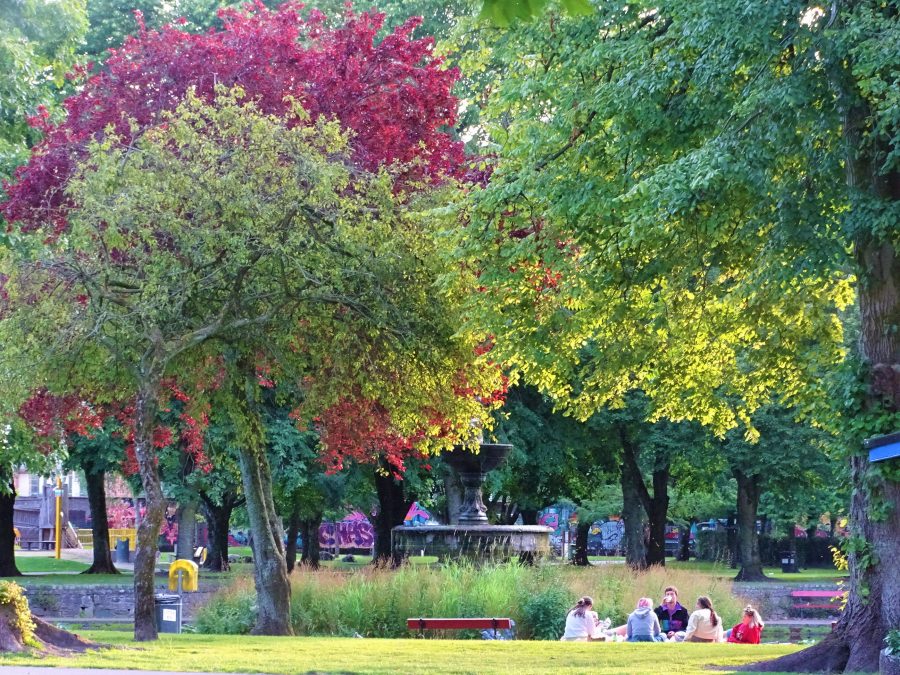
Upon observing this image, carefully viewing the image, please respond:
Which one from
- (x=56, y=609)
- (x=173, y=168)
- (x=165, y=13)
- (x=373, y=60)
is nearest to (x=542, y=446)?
(x=56, y=609)

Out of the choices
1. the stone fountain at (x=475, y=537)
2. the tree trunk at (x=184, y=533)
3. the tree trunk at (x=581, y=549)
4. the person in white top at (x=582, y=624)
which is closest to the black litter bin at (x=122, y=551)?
the tree trunk at (x=184, y=533)

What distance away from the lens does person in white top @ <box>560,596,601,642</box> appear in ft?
58.8

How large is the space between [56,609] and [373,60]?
1663 centimetres

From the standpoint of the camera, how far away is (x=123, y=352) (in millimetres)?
15906

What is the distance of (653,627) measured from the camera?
60.5 ft

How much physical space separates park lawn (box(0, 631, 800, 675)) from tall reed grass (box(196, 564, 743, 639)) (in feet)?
10.0

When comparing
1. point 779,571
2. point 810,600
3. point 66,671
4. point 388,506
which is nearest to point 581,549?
point 779,571

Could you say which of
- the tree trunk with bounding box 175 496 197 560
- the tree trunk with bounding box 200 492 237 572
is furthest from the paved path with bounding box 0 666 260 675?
the tree trunk with bounding box 175 496 197 560

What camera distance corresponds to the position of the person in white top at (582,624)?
17.9 metres

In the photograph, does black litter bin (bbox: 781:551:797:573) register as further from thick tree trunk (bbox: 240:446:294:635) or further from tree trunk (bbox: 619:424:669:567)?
thick tree trunk (bbox: 240:446:294:635)

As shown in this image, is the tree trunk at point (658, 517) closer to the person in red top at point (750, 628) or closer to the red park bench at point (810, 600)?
the red park bench at point (810, 600)

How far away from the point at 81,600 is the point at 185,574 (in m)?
3.90

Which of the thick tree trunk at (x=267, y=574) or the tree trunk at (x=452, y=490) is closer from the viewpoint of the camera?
the thick tree trunk at (x=267, y=574)

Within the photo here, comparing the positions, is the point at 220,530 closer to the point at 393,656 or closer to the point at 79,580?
the point at 79,580
